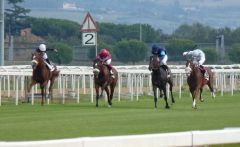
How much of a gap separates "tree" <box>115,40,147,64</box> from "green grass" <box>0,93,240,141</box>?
127 feet

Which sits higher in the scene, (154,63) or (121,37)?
(121,37)

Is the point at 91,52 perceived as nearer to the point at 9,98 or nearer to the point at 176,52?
the point at 176,52

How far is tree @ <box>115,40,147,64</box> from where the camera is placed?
63.2m

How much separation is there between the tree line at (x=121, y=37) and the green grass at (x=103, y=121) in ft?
114

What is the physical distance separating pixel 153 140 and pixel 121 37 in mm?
74749

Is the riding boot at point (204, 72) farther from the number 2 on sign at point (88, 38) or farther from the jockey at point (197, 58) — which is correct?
the number 2 on sign at point (88, 38)

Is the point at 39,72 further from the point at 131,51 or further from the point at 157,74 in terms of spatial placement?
the point at 131,51

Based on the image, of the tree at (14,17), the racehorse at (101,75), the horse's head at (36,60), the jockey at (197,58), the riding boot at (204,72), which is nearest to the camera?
the jockey at (197,58)

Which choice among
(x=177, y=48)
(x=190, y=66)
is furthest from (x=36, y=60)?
(x=177, y=48)

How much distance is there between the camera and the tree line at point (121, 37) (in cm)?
6350

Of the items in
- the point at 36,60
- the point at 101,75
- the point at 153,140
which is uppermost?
the point at 36,60

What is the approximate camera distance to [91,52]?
200ft

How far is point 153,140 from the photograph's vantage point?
34.8 ft

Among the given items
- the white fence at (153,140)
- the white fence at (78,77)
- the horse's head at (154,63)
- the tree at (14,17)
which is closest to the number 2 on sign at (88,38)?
the white fence at (78,77)
